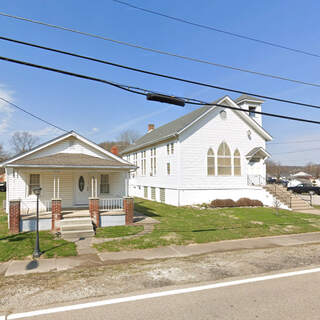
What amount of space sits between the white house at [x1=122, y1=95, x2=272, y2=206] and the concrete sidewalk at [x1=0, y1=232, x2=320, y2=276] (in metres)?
9.95

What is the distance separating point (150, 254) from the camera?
8.70m

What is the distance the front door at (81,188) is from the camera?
51.4 ft

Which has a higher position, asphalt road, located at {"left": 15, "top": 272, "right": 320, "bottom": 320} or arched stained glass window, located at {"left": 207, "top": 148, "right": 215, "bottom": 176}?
arched stained glass window, located at {"left": 207, "top": 148, "right": 215, "bottom": 176}

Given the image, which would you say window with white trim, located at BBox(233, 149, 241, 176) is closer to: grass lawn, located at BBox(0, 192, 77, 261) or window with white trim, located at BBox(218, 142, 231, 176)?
window with white trim, located at BBox(218, 142, 231, 176)

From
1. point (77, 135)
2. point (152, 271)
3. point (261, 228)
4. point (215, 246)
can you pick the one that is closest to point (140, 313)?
point (152, 271)

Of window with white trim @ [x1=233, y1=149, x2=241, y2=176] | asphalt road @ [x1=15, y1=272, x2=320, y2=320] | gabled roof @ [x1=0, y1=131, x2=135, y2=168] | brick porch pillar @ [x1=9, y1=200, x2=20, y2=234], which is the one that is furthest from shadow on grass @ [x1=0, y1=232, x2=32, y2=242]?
window with white trim @ [x1=233, y1=149, x2=241, y2=176]

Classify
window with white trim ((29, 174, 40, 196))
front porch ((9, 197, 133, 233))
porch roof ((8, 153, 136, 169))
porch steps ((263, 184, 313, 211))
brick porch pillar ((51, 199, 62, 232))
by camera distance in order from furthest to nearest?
1. porch steps ((263, 184, 313, 211))
2. window with white trim ((29, 174, 40, 196))
3. porch roof ((8, 153, 136, 169))
4. brick porch pillar ((51, 199, 62, 232))
5. front porch ((9, 197, 133, 233))

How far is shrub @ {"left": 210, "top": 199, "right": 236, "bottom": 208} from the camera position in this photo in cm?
2041

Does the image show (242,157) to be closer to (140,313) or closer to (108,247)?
(108,247)

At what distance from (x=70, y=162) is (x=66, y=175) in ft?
7.56

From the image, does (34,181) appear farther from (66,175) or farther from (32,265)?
(32,265)

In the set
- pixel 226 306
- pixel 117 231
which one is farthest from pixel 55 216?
pixel 226 306

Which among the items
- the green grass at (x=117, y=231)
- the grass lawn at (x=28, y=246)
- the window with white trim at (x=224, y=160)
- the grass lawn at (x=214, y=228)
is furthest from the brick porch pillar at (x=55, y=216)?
the window with white trim at (x=224, y=160)

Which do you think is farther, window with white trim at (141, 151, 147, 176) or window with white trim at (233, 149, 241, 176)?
window with white trim at (141, 151, 147, 176)
